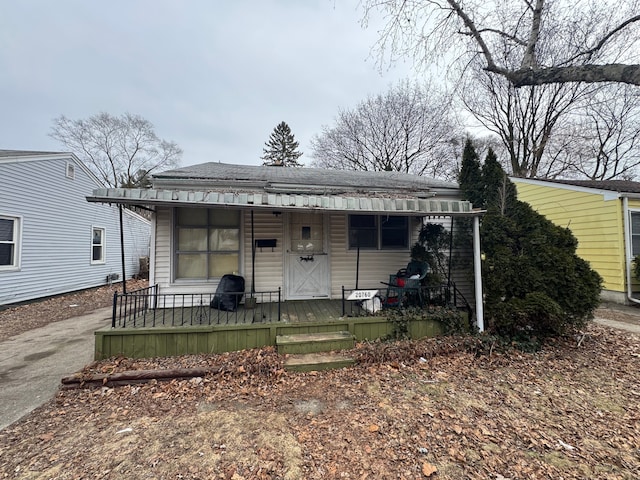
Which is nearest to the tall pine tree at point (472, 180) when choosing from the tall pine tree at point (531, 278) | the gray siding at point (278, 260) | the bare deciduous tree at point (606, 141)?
the tall pine tree at point (531, 278)

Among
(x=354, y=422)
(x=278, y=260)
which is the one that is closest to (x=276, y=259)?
(x=278, y=260)

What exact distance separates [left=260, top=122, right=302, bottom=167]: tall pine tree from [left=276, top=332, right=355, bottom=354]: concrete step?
29.2 meters

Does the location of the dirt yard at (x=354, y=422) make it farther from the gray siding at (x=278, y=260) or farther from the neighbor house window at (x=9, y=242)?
the neighbor house window at (x=9, y=242)

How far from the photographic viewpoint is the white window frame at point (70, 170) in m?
9.80

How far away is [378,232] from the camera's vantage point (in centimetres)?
656

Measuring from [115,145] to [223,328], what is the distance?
26.9 meters

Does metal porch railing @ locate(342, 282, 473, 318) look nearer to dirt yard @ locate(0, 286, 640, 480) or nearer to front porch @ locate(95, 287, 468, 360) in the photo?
front porch @ locate(95, 287, 468, 360)

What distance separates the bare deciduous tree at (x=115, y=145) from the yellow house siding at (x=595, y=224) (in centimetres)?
2578

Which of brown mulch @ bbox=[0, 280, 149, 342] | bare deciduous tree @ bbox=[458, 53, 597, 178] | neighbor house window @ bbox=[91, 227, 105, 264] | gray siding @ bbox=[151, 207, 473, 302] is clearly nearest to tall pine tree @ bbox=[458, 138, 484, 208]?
gray siding @ bbox=[151, 207, 473, 302]

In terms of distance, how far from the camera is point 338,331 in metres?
4.64

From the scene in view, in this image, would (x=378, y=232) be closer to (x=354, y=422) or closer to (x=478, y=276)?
(x=478, y=276)

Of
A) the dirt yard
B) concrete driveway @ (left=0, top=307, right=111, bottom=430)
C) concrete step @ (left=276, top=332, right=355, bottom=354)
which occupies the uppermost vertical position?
concrete step @ (left=276, top=332, right=355, bottom=354)


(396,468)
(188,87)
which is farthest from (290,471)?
(188,87)

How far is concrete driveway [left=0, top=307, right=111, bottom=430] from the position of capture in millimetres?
3348
